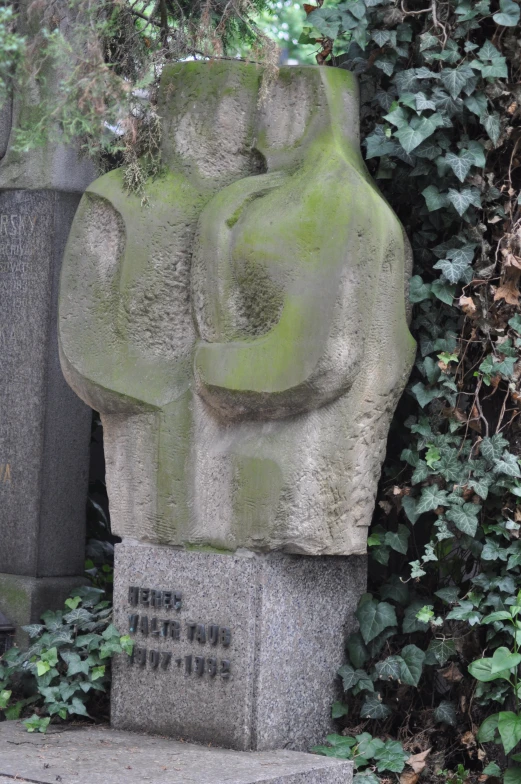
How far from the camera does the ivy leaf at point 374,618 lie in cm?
434

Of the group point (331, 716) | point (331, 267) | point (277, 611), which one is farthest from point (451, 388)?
point (331, 716)

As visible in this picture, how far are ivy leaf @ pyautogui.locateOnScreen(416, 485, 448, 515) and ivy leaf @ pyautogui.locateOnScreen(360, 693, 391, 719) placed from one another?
75 centimetres

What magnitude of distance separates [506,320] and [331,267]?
0.76m

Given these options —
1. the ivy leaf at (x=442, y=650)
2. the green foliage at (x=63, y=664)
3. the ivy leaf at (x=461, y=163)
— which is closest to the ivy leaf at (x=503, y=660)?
the ivy leaf at (x=442, y=650)

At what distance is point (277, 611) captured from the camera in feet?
13.6

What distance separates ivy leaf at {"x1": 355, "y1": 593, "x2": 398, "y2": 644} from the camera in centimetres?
Result: 434

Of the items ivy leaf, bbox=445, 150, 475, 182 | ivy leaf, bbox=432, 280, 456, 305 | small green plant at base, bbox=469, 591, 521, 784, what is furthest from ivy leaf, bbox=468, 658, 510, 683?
ivy leaf, bbox=445, 150, 475, 182

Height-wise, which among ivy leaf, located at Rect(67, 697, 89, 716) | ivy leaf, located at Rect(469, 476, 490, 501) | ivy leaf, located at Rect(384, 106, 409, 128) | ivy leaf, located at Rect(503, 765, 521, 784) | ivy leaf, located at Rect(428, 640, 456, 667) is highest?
ivy leaf, located at Rect(384, 106, 409, 128)

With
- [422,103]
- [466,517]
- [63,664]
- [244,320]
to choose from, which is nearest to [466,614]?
[466,517]

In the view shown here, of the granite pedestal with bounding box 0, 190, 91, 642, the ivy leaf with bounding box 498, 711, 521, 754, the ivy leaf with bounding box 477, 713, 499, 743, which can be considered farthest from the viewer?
the granite pedestal with bounding box 0, 190, 91, 642

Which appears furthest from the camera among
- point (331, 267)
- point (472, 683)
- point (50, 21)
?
point (50, 21)

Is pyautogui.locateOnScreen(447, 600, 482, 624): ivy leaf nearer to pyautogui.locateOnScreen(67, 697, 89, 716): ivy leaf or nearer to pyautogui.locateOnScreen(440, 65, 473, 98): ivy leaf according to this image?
pyautogui.locateOnScreen(67, 697, 89, 716): ivy leaf

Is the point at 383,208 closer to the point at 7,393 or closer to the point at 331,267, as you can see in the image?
the point at 331,267

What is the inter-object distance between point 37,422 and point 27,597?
0.78 metres
